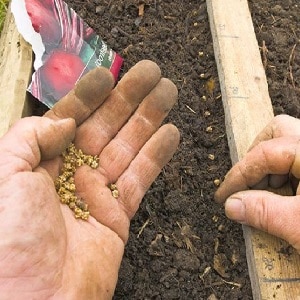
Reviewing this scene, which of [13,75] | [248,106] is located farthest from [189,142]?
[13,75]

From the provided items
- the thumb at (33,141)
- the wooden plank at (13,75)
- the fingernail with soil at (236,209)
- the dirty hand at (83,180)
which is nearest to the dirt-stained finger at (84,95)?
the dirty hand at (83,180)

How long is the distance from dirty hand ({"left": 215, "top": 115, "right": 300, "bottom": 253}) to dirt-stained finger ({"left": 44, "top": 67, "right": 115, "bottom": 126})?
50 cm

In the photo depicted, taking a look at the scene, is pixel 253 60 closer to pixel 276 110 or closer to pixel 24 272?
pixel 276 110

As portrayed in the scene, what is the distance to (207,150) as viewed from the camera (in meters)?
2.26

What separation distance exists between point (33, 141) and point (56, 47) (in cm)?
70

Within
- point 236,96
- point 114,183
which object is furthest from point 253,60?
point 114,183

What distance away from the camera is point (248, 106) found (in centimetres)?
223

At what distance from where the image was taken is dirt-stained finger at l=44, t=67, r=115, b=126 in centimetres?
187

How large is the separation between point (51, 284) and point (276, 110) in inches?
46.7

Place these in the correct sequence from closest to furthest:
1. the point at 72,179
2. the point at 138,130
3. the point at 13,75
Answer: the point at 72,179, the point at 138,130, the point at 13,75

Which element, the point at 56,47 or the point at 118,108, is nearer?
the point at 118,108

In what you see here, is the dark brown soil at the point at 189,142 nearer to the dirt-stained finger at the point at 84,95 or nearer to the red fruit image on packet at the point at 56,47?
the red fruit image on packet at the point at 56,47

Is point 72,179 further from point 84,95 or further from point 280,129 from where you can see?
point 280,129

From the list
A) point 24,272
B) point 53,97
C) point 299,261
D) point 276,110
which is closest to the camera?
point 24,272
